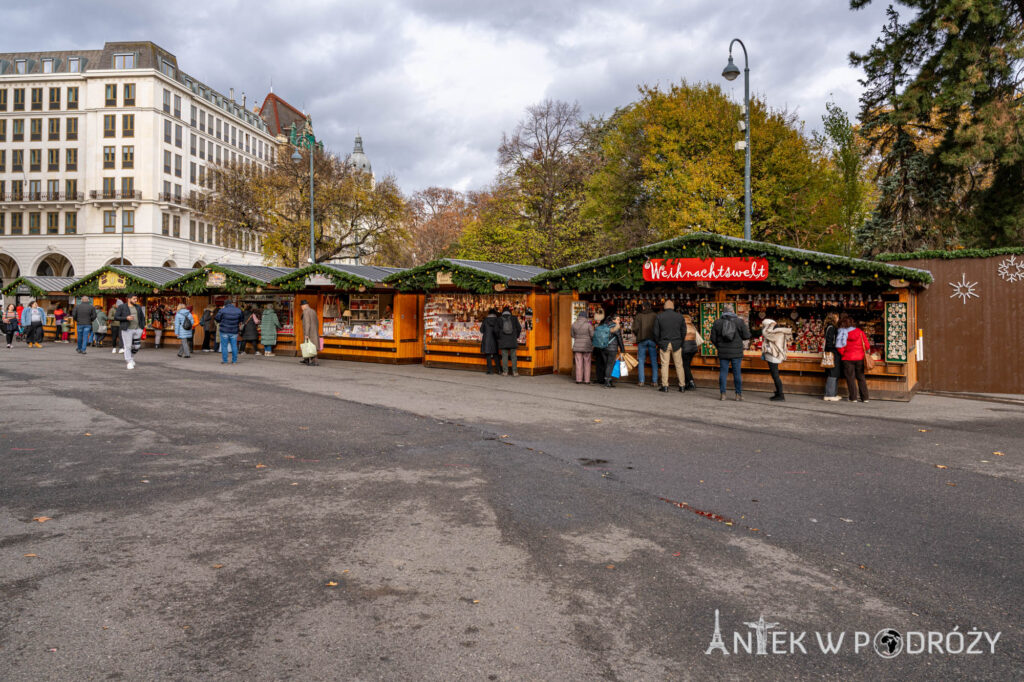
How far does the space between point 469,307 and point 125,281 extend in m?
17.2

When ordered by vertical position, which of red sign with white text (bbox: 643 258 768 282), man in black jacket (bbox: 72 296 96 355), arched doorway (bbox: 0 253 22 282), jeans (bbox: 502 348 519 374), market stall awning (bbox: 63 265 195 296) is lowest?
jeans (bbox: 502 348 519 374)

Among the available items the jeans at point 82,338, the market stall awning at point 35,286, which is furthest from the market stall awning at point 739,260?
the market stall awning at point 35,286

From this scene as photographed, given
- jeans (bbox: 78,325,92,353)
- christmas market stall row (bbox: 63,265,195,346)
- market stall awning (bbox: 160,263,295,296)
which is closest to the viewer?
jeans (bbox: 78,325,92,353)

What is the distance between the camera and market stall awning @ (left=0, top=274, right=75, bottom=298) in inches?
1329

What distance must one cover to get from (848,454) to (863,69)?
1944 cm

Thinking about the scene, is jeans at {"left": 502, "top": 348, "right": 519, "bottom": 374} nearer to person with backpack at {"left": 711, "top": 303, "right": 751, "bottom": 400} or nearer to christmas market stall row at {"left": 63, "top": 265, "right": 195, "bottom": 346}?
person with backpack at {"left": 711, "top": 303, "right": 751, "bottom": 400}

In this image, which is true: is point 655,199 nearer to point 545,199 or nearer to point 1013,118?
point 545,199

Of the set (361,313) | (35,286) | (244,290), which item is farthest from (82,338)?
(35,286)

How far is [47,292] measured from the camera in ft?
110

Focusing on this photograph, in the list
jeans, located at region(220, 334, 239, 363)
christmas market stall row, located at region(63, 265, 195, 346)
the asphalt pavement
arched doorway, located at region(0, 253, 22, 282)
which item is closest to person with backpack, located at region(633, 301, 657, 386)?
the asphalt pavement

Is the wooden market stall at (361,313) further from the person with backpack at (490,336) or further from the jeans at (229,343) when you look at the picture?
the person with backpack at (490,336)

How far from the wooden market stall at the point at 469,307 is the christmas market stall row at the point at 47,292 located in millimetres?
21779

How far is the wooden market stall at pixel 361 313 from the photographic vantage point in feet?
70.0

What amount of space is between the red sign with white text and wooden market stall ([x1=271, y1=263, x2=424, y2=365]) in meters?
8.38
